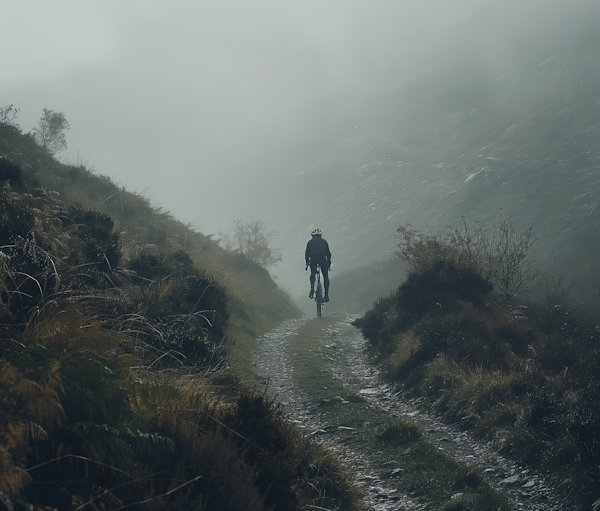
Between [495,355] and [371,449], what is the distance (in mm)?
4307

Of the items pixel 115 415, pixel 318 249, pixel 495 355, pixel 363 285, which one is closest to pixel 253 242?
pixel 363 285

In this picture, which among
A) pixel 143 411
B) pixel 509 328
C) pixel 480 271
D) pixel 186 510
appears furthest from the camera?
pixel 480 271

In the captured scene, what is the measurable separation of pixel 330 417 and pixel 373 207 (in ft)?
458

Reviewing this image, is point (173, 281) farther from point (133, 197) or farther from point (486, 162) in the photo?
point (486, 162)

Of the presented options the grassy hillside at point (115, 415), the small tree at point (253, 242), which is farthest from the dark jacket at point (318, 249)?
the small tree at point (253, 242)

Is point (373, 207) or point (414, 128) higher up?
point (414, 128)

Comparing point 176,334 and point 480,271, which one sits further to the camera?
point 480,271

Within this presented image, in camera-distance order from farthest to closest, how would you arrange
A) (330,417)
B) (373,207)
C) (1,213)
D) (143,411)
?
1. (373,207)
2. (330,417)
3. (1,213)
4. (143,411)

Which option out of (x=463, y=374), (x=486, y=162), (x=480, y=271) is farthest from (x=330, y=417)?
(x=486, y=162)

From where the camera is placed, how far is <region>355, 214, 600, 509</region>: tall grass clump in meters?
6.31

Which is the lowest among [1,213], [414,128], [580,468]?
[580,468]

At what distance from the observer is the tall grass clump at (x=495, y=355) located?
20.7 feet

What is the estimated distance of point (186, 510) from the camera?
311 centimetres

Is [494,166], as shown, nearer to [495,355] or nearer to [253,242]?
[253,242]
